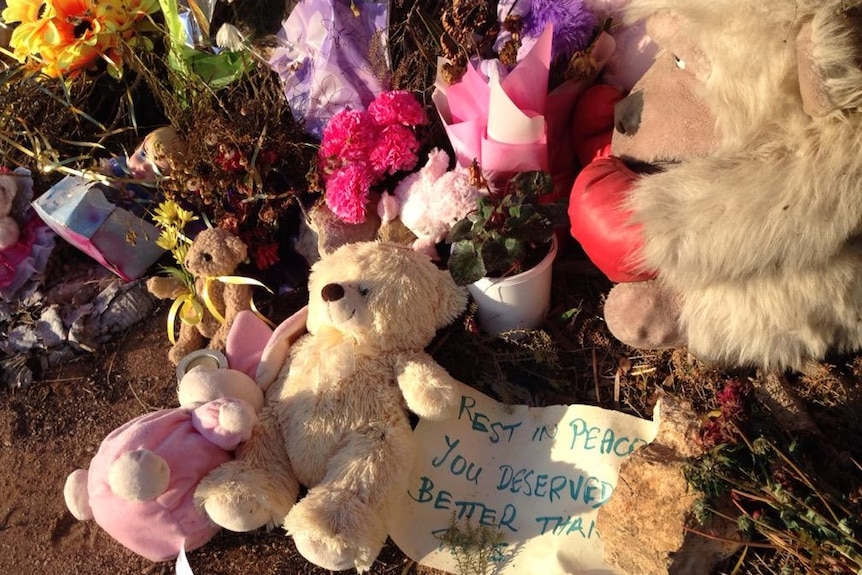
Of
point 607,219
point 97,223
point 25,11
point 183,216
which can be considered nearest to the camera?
point 607,219

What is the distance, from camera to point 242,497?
58.9 inches

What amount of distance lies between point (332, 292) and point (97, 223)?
3.28ft

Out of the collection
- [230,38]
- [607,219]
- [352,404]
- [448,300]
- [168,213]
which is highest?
[230,38]

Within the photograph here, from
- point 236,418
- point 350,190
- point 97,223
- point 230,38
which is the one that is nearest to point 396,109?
point 350,190

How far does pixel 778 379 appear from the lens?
1622 mm

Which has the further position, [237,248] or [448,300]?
[237,248]

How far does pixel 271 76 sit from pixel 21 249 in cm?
104

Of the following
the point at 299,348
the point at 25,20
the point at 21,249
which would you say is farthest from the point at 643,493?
the point at 25,20

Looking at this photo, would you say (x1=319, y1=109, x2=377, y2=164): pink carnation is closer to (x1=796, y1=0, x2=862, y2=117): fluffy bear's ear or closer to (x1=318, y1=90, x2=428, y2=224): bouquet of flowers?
(x1=318, y1=90, x2=428, y2=224): bouquet of flowers

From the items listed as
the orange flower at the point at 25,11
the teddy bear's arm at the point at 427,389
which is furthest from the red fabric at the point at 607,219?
the orange flower at the point at 25,11

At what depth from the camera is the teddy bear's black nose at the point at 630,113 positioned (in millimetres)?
1617

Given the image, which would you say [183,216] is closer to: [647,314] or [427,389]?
[427,389]

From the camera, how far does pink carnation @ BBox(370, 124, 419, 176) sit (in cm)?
183

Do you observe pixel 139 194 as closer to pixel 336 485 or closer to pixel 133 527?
pixel 133 527
